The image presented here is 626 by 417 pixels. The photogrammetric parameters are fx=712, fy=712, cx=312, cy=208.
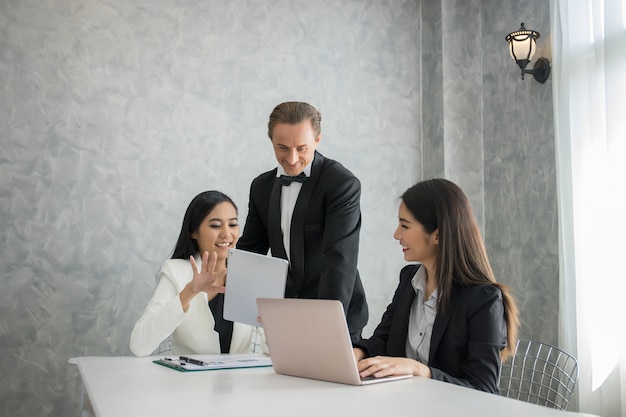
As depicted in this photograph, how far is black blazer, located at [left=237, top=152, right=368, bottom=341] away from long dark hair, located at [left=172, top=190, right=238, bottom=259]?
244mm

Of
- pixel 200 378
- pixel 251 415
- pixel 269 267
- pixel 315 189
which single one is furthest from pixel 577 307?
pixel 251 415

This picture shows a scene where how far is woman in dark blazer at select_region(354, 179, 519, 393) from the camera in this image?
183cm

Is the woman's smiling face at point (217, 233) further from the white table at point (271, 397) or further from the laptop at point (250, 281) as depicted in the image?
the white table at point (271, 397)

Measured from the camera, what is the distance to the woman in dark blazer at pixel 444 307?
183cm

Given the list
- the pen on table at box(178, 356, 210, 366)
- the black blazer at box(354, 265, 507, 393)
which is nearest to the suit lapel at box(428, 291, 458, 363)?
the black blazer at box(354, 265, 507, 393)

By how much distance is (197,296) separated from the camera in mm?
2598

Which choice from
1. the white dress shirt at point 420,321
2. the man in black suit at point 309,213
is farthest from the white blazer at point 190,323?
the white dress shirt at point 420,321

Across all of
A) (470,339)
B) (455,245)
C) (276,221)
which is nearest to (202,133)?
(276,221)

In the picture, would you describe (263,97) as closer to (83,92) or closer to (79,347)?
(83,92)

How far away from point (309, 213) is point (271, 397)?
1.09m

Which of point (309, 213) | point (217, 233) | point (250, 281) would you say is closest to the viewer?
point (250, 281)

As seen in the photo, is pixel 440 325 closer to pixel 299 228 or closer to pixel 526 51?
pixel 299 228

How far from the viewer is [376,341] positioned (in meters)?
2.16

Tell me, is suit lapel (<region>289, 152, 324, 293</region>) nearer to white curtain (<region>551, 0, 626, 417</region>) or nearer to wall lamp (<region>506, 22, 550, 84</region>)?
white curtain (<region>551, 0, 626, 417</region>)
